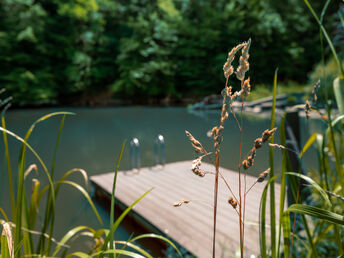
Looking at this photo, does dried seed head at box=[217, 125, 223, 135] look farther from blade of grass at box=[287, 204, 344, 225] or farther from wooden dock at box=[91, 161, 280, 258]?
wooden dock at box=[91, 161, 280, 258]

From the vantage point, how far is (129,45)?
16594mm

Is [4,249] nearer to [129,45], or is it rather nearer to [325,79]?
[325,79]

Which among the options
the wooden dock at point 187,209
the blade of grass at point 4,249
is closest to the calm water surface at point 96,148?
the wooden dock at point 187,209

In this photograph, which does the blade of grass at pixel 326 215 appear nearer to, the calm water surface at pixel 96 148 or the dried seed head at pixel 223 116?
the dried seed head at pixel 223 116

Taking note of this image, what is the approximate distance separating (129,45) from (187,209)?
50.2 feet

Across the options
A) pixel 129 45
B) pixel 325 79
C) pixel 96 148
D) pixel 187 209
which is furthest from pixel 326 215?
pixel 129 45

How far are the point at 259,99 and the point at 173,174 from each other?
871 centimetres

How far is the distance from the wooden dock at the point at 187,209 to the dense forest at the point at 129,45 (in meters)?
10.5

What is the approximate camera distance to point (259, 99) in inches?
457

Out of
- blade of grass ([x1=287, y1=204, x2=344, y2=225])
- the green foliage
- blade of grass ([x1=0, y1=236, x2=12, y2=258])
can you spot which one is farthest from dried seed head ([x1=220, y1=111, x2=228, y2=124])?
blade of grass ([x1=0, y1=236, x2=12, y2=258])

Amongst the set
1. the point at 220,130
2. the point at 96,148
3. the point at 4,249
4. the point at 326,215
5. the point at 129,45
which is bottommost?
the point at 96,148

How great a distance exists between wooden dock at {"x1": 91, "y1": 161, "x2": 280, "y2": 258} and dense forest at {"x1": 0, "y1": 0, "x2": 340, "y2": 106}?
10.5 metres

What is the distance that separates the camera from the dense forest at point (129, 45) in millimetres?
14797

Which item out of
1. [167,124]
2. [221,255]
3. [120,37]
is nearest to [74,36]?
[120,37]
